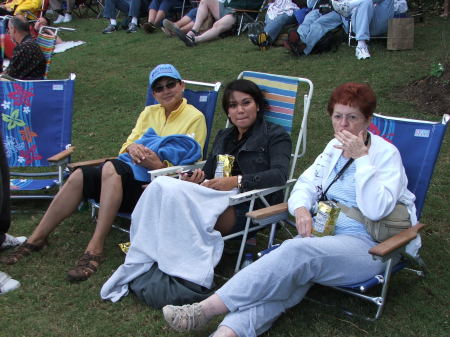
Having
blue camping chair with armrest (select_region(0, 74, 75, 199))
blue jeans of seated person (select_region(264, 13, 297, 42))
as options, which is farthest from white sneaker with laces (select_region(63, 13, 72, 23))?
blue camping chair with armrest (select_region(0, 74, 75, 199))

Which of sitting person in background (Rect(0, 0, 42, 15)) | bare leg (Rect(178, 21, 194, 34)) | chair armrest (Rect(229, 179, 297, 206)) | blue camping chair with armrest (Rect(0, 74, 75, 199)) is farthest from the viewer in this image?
sitting person in background (Rect(0, 0, 42, 15))

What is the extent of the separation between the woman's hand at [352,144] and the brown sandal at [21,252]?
2.19 meters

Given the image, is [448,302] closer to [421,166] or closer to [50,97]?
[421,166]

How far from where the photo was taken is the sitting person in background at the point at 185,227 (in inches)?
130

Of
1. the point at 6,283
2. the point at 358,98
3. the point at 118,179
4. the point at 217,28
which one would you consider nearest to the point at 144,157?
the point at 118,179

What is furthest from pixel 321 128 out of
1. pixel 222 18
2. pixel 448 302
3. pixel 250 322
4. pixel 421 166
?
pixel 222 18

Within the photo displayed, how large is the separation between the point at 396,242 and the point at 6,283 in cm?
229

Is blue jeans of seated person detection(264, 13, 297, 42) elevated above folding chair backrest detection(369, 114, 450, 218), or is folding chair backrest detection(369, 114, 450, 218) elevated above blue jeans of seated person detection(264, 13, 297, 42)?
blue jeans of seated person detection(264, 13, 297, 42)

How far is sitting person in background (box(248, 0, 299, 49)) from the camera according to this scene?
343 inches

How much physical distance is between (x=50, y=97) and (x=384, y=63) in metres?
4.29

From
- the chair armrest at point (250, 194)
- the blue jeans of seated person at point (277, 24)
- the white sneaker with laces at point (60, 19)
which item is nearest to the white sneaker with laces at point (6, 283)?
the chair armrest at point (250, 194)

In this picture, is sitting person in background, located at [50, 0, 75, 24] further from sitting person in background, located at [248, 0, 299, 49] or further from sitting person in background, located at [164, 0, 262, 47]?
sitting person in background, located at [248, 0, 299, 49]

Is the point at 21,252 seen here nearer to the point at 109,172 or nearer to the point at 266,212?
the point at 109,172

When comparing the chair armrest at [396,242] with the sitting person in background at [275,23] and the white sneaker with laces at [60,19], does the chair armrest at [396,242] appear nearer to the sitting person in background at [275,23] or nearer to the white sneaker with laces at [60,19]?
the sitting person in background at [275,23]
